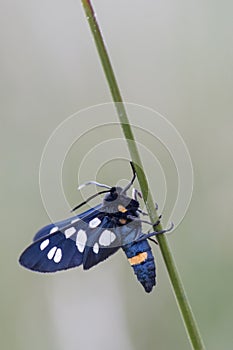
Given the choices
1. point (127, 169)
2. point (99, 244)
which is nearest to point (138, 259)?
point (99, 244)

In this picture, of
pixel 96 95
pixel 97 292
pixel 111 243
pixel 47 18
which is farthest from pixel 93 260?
pixel 47 18

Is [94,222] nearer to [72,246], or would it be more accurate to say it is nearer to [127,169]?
[72,246]

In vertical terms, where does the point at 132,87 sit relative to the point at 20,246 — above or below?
above

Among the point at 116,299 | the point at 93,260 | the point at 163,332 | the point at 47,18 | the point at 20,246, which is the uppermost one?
the point at 47,18

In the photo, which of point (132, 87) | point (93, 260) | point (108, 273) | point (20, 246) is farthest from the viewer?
point (132, 87)

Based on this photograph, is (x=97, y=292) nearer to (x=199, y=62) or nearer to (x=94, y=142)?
(x=94, y=142)

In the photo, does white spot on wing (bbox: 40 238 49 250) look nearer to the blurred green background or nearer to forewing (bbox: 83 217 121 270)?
forewing (bbox: 83 217 121 270)

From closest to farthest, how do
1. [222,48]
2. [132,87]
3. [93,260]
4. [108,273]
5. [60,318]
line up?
1. [93,260]
2. [60,318]
3. [108,273]
4. [222,48]
5. [132,87]

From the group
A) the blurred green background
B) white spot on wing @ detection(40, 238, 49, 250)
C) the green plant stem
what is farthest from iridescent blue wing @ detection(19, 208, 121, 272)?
the blurred green background
